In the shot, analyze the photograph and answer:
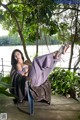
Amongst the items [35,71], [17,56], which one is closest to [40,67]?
[35,71]

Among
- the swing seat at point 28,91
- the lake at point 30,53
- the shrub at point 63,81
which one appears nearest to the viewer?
the swing seat at point 28,91

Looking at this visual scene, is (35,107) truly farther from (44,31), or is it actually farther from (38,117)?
(44,31)

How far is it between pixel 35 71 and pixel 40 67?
2.9 inches

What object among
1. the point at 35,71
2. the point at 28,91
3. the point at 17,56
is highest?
the point at 17,56

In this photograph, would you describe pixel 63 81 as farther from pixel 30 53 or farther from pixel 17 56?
pixel 17 56

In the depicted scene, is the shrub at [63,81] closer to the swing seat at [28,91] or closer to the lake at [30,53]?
the lake at [30,53]

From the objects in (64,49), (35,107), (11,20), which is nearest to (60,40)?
A: (64,49)

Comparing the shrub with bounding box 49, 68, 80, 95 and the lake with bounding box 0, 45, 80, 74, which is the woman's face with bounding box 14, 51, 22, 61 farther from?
the shrub with bounding box 49, 68, 80, 95

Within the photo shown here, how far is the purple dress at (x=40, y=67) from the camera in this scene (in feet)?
8.95

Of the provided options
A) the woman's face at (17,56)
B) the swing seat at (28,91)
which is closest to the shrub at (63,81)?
the swing seat at (28,91)

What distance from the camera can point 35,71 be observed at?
275 centimetres

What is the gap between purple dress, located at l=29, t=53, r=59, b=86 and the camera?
2.73m

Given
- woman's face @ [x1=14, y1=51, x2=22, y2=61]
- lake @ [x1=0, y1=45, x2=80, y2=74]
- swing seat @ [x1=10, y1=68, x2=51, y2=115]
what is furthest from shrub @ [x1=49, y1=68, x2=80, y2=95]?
woman's face @ [x1=14, y1=51, x2=22, y2=61]

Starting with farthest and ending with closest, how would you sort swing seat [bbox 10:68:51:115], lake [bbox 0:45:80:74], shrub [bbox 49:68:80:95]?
shrub [bbox 49:68:80:95], lake [bbox 0:45:80:74], swing seat [bbox 10:68:51:115]
